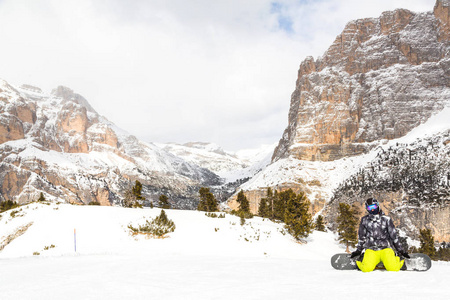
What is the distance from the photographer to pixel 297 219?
4169cm

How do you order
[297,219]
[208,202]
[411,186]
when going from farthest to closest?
[411,186]
[208,202]
[297,219]

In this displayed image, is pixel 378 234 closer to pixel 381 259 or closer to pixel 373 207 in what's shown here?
pixel 381 259

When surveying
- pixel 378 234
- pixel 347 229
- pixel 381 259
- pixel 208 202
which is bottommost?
pixel 347 229

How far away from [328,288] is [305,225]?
118ft

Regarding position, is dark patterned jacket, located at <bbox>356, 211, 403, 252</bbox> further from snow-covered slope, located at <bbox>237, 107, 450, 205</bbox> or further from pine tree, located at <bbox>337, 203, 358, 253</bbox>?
snow-covered slope, located at <bbox>237, 107, 450, 205</bbox>

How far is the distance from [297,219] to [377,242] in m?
33.8

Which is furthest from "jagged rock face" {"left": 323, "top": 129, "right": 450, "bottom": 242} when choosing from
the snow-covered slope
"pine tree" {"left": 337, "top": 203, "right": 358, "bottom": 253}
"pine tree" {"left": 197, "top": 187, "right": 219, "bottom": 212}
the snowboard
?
the snowboard

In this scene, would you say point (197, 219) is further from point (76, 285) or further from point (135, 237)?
point (76, 285)

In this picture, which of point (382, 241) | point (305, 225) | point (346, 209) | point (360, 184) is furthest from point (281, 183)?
point (382, 241)

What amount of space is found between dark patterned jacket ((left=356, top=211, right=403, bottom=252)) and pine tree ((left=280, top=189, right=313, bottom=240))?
29.3 metres

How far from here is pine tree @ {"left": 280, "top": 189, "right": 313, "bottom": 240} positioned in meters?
38.3

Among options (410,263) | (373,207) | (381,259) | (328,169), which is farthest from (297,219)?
(328,169)

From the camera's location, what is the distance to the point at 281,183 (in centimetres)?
17750

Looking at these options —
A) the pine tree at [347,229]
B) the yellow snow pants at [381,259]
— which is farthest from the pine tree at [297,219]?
the yellow snow pants at [381,259]
